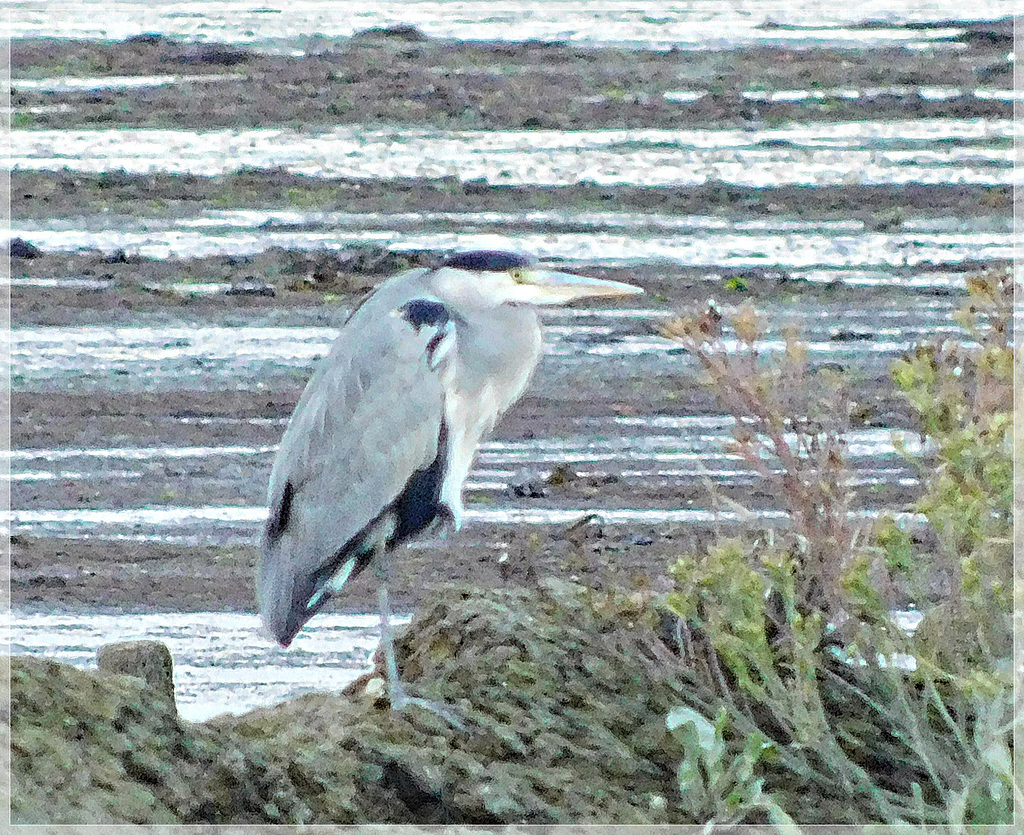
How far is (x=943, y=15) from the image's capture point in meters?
3.87

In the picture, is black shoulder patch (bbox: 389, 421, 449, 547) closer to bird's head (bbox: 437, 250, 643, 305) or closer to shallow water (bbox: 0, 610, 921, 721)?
bird's head (bbox: 437, 250, 643, 305)

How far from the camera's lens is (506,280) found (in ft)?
8.81

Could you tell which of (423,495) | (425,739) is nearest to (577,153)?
(423,495)

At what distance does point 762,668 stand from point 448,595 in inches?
27.4

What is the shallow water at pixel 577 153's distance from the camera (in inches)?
156

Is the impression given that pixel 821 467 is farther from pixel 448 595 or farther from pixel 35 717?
pixel 35 717

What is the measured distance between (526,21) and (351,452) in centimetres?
167

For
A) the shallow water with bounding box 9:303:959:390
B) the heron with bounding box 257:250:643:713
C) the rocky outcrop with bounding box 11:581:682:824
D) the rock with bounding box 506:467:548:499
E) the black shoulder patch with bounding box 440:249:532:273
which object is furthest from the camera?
the shallow water with bounding box 9:303:959:390

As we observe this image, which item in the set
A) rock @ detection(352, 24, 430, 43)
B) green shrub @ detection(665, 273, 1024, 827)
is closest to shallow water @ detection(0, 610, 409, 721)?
green shrub @ detection(665, 273, 1024, 827)

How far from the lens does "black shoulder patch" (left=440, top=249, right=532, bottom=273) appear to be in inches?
105

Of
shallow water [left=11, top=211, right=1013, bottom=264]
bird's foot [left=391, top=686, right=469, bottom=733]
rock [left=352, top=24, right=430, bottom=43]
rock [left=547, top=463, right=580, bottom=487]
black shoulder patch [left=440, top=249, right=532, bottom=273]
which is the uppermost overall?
rock [left=352, top=24, right=430, bottom=43]

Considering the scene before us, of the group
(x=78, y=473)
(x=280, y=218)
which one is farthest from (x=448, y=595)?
(x=280, y=218)

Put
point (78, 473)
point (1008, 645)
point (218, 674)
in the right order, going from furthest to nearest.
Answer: point (78, 473)
point (218, 674)
point (1008, 645)

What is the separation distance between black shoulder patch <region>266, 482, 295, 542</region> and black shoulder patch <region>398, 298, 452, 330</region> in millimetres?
367
